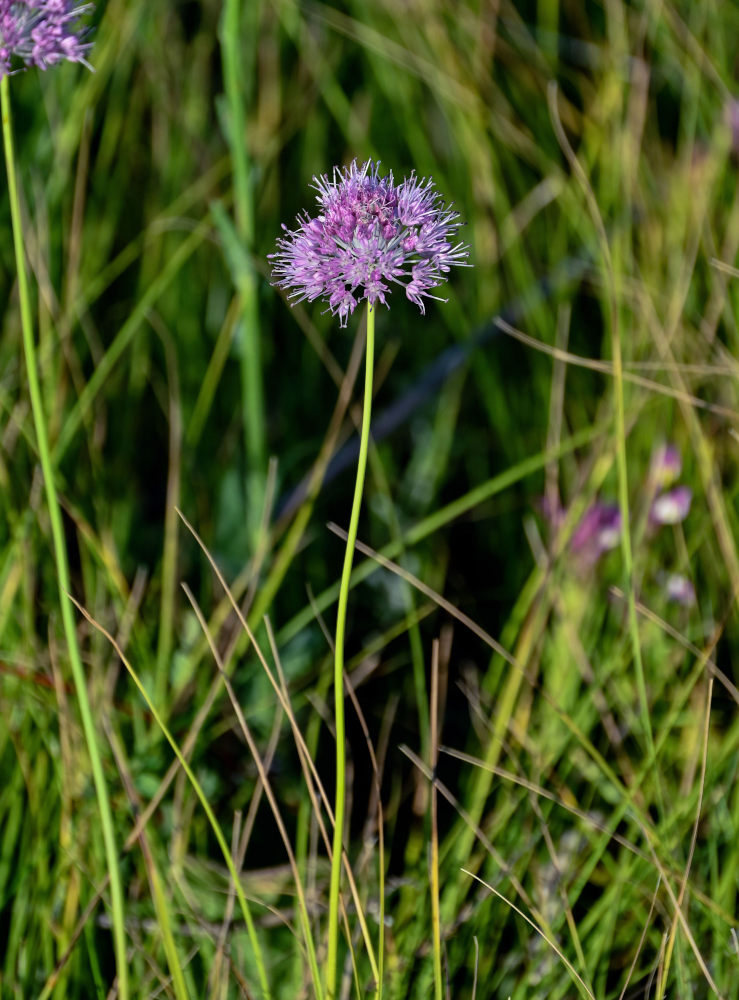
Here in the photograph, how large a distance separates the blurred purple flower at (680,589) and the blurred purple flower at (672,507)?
0.09 m

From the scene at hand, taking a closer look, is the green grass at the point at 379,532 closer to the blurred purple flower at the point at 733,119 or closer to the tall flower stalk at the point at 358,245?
the blurred purple flower at the point at 733,119

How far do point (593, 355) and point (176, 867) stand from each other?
3.71 ft

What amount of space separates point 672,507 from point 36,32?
0.95 metres

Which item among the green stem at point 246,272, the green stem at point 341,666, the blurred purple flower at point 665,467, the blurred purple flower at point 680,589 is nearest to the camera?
the green stem at point 341,666

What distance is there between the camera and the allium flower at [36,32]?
0.75 metres

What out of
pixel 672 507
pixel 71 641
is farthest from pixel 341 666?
pixel 672 507

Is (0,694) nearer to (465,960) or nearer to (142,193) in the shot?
(465,960)

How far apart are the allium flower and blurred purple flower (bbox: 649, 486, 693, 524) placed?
0.91 metres

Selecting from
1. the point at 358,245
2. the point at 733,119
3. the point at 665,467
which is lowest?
the point at 665,467

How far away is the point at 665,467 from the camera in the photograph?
1.38 m

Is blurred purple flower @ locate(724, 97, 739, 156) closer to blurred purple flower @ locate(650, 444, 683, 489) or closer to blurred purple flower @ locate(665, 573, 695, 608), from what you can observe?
blurred purple flower @ locate(650, 444, 683, 489)

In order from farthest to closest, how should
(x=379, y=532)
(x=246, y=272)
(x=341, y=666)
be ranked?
(x=379, y=532)
(x=246, y=272)
(x=341, y=666)

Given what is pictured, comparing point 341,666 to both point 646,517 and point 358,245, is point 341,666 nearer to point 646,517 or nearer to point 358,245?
point 358,245

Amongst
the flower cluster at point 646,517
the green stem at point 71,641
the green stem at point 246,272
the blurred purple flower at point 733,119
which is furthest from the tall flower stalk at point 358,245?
the blurred purple flower at point 733,119
